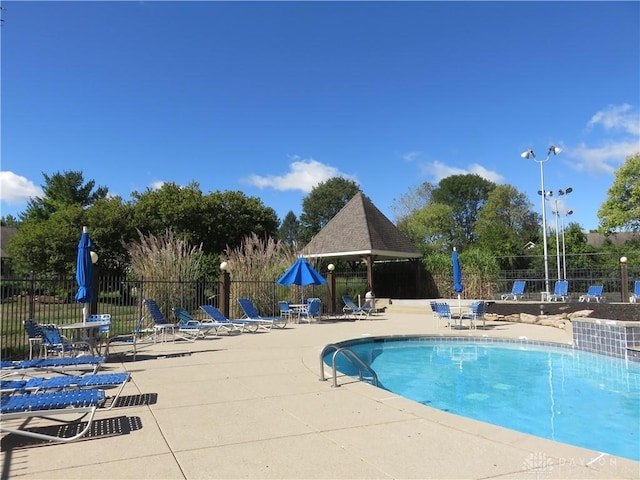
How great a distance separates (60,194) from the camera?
124 feet

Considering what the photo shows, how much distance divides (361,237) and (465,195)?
3979cm

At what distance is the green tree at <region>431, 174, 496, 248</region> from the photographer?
56.4m

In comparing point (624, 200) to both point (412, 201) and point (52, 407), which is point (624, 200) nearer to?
point (412, 201)

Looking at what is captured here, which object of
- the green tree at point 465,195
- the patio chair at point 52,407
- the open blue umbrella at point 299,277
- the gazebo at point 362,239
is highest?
the green tree at point 465,195

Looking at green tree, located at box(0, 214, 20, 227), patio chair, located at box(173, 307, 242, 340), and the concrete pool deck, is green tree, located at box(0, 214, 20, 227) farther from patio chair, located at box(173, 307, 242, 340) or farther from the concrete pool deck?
the concrete pool deck

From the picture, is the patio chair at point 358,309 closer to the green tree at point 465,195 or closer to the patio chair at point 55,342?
the patio chair at point 55,342

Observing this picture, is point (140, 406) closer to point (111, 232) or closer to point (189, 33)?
point (189, 33)

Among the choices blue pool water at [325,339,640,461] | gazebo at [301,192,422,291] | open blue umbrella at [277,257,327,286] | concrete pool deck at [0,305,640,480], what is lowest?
blue pool water at [325,339,640,461]

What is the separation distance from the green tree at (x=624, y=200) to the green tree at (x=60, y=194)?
137 feet

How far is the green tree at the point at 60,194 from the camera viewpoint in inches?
1485

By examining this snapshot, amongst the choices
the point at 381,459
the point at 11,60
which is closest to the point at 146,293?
the point at 11,60

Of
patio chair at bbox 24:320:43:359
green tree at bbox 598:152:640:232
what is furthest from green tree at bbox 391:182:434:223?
patio chair at bbox 24:320:43:359

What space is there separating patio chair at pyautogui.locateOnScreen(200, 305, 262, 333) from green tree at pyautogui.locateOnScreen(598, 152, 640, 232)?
102 ft

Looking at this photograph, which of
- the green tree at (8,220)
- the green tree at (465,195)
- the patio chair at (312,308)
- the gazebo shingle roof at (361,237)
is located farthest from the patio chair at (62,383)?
the green tree at (8,220)
